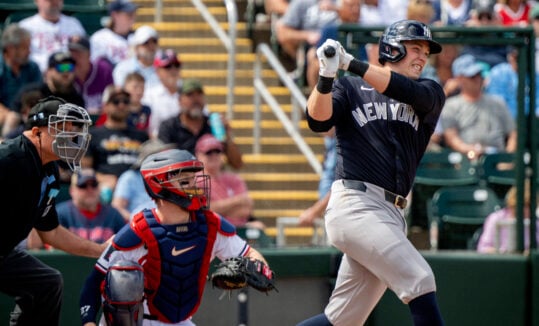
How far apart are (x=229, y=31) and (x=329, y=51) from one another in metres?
A: 6.73

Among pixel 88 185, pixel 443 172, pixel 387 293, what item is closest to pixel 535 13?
pixel 443 172

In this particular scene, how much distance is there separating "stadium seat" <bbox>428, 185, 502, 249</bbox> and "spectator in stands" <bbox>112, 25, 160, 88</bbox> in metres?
3.23

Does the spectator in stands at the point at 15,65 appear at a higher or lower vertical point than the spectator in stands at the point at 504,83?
higher

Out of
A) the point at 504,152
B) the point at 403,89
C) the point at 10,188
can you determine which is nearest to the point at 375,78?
the point at 403,89

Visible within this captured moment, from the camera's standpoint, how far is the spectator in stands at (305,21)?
38.6 ft

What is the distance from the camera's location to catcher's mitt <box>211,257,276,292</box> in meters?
6.02

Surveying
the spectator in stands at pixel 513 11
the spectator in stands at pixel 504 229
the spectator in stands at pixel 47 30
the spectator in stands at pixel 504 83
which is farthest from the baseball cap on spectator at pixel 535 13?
the spectator in stands at pixel 47 30

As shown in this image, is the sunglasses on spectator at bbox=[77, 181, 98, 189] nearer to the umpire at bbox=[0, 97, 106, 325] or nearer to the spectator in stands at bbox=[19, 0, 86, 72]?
the umpire at bbox=[0, 97, 106, 325]

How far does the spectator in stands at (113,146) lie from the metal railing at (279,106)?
1.82m

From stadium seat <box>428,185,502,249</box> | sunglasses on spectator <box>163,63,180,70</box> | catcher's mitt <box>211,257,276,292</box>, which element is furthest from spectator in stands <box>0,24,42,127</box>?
catcher's mitt <box>211,257,276,292</box>

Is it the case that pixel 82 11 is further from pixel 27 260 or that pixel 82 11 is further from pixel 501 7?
pixel 27 260

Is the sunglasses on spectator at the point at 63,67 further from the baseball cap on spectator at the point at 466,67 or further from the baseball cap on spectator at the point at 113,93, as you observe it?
the baseball cap on spectator at the point at 466,67

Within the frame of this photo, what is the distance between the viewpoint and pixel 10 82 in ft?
34.5

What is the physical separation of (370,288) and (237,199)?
3204mm
